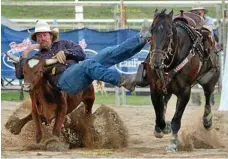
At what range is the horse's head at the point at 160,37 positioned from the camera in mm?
9086

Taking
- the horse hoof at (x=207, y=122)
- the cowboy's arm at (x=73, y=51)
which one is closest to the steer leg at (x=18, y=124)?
the cowboy's arm at (x=73, y=51)

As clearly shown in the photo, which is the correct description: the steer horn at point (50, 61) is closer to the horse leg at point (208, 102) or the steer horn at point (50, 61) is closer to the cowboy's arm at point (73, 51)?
the cowboy's arm at point (73, 51)

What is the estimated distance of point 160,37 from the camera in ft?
30.2

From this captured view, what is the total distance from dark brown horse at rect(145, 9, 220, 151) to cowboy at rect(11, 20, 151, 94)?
29 centimetres

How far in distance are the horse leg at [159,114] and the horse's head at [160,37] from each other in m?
0.75

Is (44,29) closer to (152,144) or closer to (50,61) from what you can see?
(50,61)

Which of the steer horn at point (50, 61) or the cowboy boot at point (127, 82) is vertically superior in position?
the steer horn at point (50, 61)

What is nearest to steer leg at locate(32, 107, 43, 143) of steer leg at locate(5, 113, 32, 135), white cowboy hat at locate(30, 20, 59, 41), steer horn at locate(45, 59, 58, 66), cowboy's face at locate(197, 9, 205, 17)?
steer leg at locate(5, 113, 32, 135)

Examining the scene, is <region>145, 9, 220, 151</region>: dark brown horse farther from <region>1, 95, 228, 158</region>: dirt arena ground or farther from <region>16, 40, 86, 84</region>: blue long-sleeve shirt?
<region>16, 40, 86, 84</region>: blue long-sleeve shirt

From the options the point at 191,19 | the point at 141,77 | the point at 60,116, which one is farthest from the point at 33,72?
the point at 191,19

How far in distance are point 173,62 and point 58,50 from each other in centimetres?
138

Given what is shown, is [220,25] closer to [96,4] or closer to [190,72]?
[96,4]

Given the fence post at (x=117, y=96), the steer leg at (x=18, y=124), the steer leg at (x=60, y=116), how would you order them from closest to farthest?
the steer leg at (x=60, y=116) → the steer leg at (x=18, y=124) → the fence post at (x=117, y=96)

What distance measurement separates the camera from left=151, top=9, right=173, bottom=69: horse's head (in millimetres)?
9086
